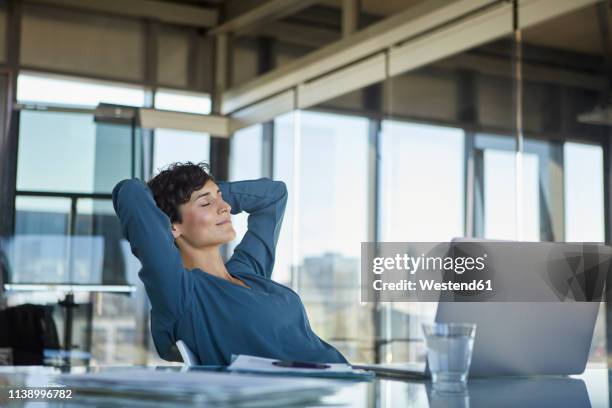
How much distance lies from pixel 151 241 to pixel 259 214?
688mm

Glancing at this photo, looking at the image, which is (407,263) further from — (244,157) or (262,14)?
(262,14)

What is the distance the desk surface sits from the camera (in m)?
1.17

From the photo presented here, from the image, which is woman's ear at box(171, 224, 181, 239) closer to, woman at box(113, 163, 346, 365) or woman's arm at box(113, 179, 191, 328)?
woman at box(113, 163, 346, 365)

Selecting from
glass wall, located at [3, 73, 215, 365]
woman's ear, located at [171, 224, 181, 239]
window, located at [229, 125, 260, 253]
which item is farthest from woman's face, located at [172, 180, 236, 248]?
window, located at [229, 125, 260, 253]

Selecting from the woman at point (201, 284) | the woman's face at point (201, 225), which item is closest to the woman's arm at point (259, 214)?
the woman at point (201, 284)

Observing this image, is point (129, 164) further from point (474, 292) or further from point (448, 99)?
point (474, 292)

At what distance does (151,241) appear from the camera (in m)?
1.91

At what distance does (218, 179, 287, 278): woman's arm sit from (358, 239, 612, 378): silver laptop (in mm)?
649

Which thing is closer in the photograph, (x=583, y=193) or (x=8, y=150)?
(x=583, y=193)

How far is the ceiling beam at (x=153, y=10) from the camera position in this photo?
6844mm

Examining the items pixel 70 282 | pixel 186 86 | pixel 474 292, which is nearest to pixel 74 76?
pixel 186 86

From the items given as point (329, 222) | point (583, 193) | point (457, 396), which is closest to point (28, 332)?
point (329, 222)

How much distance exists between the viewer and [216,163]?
7.22 metres

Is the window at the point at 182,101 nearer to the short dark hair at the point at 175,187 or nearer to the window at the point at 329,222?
the window at the point at 329,222
